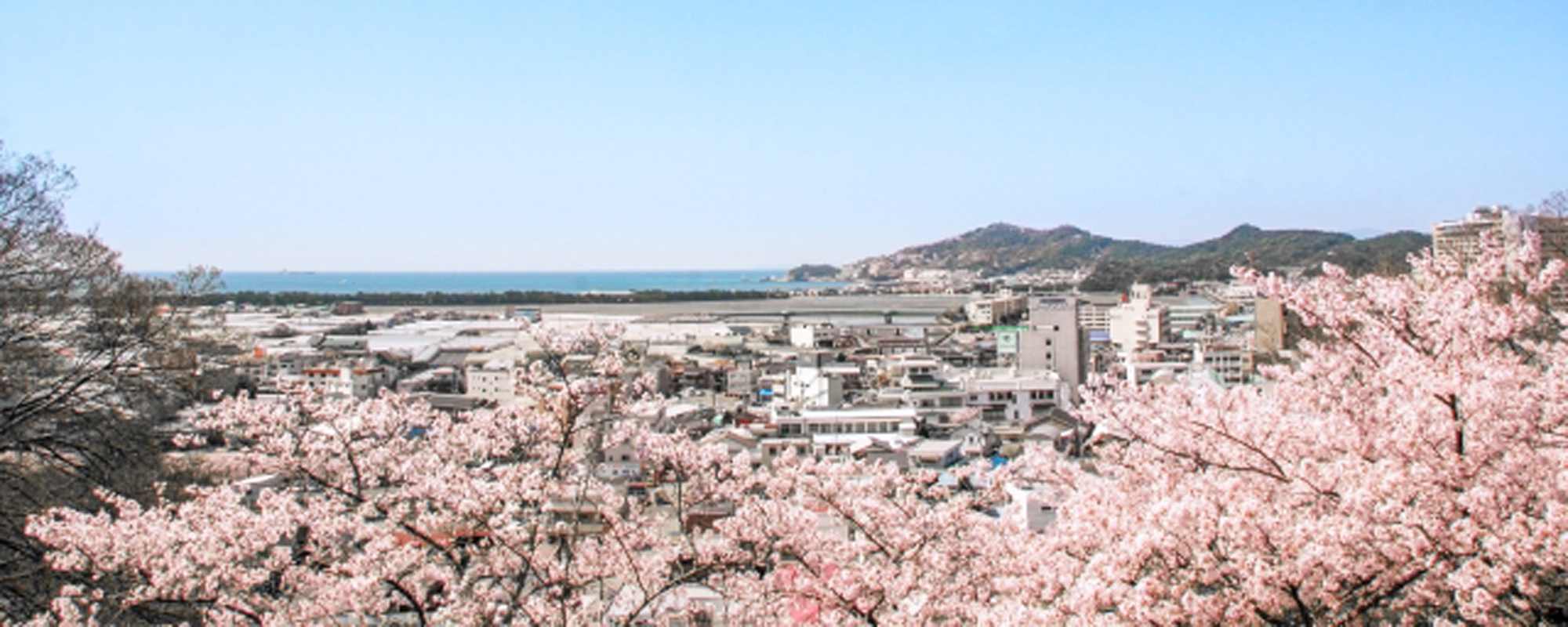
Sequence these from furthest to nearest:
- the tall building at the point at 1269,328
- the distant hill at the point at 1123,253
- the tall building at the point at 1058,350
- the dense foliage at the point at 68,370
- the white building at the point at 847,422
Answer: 1. the distant hill at the point at 1123,253
2. the tall building at the point at 1269,328
3. the tall building at the point at 1058,350
4. the white building at the point at 847,422
5. the dense foliage at the point at 68,370

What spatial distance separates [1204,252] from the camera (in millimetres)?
90500

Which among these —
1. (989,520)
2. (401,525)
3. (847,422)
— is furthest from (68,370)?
(847,422)

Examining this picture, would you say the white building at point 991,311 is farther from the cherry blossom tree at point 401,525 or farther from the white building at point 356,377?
the cherry blossom tree at point 401,525

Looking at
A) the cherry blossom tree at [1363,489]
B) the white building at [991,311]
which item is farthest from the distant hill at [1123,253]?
the cherry blossom tree at [1363,489]

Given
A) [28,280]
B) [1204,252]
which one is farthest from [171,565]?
[1204,252]

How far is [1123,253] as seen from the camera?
10838cm

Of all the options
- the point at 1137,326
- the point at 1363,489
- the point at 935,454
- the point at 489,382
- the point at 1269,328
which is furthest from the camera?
the point at 1137,326

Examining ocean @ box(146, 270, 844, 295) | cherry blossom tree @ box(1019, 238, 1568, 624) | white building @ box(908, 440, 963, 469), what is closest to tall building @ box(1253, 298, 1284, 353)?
white building @ box(908, 440, 963, 469)

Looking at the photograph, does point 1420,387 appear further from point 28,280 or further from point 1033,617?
point 28,280

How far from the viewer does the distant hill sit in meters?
62.9

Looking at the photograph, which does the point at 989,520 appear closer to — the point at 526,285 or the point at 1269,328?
the point at 1269,328

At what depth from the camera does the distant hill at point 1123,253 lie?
62.9 meters

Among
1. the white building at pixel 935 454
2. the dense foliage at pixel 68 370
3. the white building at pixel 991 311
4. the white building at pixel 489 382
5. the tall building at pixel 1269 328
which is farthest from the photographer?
the white building at pixel 991 311

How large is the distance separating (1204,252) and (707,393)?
80.2 m
